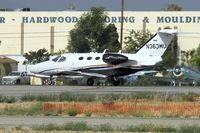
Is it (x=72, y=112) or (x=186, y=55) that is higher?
(x=186, y=55)

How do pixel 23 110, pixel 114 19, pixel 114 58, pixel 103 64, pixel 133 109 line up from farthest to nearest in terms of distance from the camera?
pixel 114 19, pixel 103 64, pixel 114 58, pixel 133 109, pixel 23 110

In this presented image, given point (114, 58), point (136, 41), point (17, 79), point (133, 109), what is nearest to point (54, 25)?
point (136, 41)

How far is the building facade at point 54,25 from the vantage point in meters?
99.8

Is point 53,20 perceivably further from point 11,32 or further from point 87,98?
point 87,98

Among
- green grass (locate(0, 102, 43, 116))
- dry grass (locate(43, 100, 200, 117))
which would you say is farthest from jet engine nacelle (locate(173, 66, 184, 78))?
green grass (locate(0, 102, 43, 116))

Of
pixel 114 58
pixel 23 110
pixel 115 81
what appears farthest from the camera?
pixel 115 81

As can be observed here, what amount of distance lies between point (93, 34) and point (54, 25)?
14.7 metres

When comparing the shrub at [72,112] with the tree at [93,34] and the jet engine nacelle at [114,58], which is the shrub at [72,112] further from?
the tree at [93,34]

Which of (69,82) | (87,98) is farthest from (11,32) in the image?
(87,98)

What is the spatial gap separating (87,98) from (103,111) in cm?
486

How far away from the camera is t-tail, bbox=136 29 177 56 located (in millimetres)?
47938

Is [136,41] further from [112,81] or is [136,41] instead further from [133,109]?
[133,109]

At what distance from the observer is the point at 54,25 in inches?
4013

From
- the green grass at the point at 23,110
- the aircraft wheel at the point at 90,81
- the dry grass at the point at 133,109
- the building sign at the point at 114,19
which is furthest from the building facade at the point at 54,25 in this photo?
the green grass at the point at 23,110
